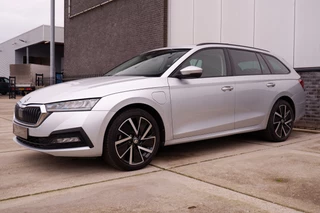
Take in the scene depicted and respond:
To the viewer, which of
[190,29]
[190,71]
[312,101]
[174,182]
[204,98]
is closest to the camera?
[174,182]

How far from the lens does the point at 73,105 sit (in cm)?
378

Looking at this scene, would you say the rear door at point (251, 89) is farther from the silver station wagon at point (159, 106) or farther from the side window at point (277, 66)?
the side window at point (277, 66)

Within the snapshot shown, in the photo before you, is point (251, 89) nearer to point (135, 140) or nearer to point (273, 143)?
point (273, 143)

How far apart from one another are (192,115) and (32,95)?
206cm

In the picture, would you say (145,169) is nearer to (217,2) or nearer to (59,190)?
(59,190)

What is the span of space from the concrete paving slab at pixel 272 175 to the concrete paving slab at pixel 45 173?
779mm

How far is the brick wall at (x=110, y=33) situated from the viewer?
1252cm

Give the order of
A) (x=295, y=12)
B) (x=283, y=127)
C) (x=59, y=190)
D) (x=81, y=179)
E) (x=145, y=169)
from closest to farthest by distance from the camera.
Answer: (x=59, y=190)
(x=81, y=179)
(x=145, y=169)
(x=283, y=127)
(x=295, y=12)

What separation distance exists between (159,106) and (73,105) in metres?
1.04

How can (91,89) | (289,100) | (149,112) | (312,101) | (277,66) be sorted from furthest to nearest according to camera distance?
(312,101), (277,66), (289,100), (149,112), (91,89)

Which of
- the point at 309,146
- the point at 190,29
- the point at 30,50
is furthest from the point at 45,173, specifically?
the point at 30,50

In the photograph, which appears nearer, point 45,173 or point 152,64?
point 45,173

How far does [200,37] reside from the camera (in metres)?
10.5

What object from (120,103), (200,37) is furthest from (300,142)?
(200,37)
